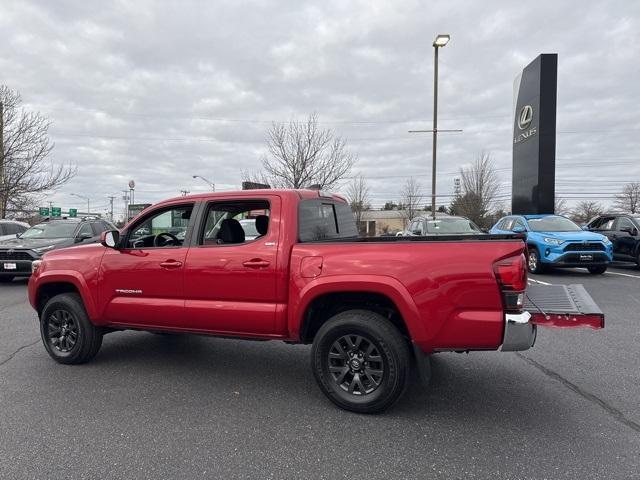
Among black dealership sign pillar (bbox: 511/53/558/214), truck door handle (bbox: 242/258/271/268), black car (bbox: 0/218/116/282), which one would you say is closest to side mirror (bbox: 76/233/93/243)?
black car (bbox: 0/218/116/282)

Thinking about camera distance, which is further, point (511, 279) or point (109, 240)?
point (109, 240)

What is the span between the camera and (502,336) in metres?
3.24

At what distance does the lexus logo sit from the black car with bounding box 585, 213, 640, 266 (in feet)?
26.4

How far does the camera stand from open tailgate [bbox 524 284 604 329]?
10.8 ft

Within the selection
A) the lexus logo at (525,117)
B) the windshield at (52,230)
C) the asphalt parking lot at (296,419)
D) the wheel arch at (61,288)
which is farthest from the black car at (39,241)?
the lexus logo at (525,117)

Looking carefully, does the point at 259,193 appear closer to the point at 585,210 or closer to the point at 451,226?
the point at 451,226

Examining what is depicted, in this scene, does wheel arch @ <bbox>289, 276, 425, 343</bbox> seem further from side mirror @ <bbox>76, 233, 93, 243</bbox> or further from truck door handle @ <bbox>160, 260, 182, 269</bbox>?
side mirror @ <bbox>76, 233, 93, 243</bbox>

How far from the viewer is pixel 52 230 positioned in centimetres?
1262

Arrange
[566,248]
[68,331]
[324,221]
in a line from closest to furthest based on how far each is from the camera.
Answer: [324,221] < [68,331] < [566,248]

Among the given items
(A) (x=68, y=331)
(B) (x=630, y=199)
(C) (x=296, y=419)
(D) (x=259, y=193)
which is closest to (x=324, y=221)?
(D) (x=259, y=193)

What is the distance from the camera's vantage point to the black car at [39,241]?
1096 centimetres

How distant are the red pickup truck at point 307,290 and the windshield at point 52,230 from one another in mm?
8208

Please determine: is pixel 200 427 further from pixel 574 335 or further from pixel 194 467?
pixel 574 335

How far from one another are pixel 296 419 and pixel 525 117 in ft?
70.6
